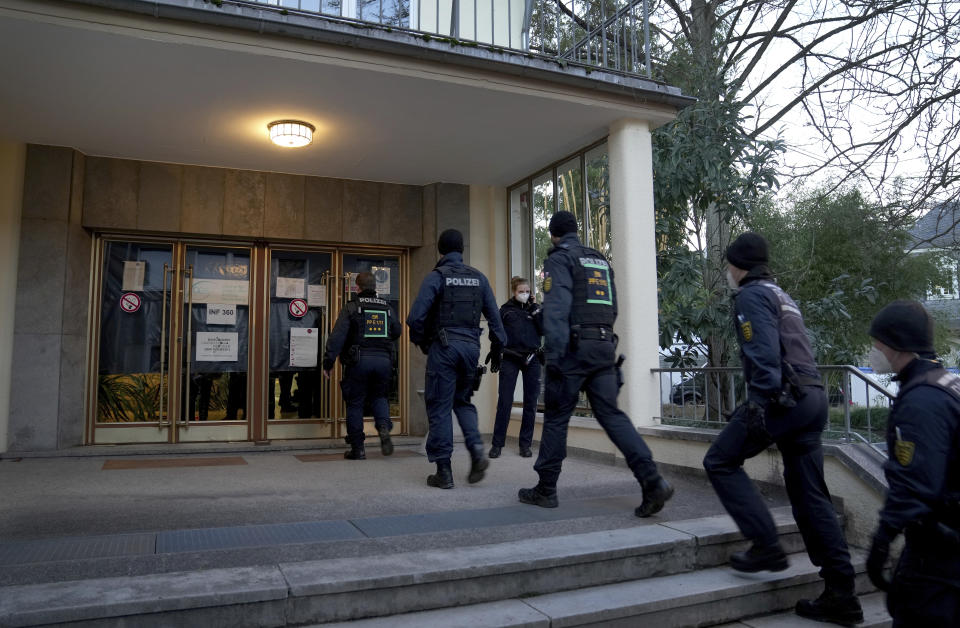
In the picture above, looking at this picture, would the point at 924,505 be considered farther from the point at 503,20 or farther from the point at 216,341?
the point at 216,341

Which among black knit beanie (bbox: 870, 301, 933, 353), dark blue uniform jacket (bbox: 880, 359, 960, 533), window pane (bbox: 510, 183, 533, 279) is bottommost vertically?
dark blue uniform jacket (bbox: 880, 359, 960, 533)

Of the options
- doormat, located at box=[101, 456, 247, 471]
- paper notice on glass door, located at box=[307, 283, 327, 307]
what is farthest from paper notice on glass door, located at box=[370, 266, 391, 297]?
doormat, located at box=[101, 456, 247, 471]

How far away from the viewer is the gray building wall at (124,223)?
7105 millimetres

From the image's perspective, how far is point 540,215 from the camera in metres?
8.60

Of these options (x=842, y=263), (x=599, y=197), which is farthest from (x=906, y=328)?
(x=842, y=263)

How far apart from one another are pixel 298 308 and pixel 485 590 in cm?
575

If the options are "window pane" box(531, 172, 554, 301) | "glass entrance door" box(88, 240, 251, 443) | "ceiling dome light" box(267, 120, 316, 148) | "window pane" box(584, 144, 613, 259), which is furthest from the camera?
"window pane" box(531, 172, 554, 301)

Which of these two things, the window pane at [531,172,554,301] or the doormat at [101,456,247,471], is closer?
the doormat at [101,456,247,471]

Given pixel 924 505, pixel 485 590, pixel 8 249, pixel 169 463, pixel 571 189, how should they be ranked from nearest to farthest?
1. pixel 924 505
2. pixel 485 590
3. pixel 169 463
4. pixel 8 249
5. pixel 571 189

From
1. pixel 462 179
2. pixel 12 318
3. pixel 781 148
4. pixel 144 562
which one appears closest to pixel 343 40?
pixel 462 179

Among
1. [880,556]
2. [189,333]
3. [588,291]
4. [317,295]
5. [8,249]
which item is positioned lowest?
[880,556]

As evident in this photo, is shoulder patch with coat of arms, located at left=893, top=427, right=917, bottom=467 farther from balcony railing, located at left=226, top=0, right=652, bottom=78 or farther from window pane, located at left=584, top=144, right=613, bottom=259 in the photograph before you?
window pane, located at left=584, top=144, right=613, bottom=259

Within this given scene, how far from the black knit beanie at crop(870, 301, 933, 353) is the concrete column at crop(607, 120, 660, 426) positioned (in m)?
3.77

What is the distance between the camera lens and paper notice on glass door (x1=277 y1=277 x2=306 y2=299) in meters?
8.47
